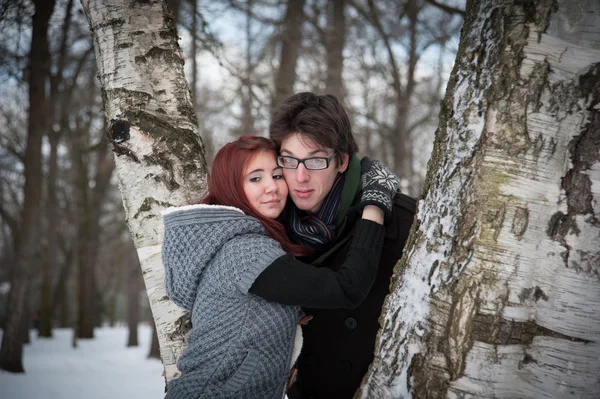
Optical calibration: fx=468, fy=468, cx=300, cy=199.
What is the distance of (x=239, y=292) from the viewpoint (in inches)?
86.4

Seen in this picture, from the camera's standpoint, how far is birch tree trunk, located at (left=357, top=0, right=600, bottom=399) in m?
1.38

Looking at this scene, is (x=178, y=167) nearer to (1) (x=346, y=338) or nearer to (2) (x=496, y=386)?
(1) (x=346, y=338)

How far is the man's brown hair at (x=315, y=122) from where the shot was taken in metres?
2.86

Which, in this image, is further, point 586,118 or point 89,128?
point 89,128

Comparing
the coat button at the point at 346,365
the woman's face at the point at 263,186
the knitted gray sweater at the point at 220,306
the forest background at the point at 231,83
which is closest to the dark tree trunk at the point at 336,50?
the forest background at the point at 231,83

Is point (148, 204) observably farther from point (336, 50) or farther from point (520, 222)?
point (336, 50)

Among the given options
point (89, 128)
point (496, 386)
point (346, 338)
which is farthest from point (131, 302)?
point (496, 386)

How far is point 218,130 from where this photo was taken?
13.7 meters

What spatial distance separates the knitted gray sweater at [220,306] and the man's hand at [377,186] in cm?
62

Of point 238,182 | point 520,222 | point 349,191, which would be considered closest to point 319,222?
point 349,191

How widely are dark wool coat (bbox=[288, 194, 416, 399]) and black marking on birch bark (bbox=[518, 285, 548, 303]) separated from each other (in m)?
1.16

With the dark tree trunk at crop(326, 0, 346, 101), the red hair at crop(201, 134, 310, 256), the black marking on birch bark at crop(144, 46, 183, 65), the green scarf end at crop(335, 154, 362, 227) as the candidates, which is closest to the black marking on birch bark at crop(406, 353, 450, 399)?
the red hair at crop(201, 134, 310, 256)

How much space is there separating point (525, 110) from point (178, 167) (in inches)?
63.5

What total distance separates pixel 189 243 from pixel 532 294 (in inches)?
57.2
